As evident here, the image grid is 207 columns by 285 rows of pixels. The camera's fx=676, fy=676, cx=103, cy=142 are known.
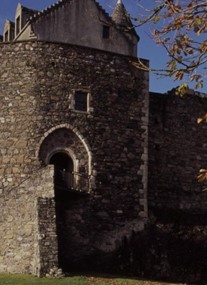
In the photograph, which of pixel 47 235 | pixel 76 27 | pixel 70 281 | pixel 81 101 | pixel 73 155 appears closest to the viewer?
pixel 70 281

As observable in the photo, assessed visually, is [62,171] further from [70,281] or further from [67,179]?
[70,281]

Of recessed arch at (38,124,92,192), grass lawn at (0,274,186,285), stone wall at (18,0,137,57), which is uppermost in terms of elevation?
stone wall at (18,0,137,57)

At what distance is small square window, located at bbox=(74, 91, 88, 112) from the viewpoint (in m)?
24.7

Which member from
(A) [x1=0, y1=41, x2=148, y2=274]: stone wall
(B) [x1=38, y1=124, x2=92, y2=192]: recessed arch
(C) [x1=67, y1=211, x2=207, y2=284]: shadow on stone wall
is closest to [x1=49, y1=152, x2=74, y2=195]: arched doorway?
(B) [x1=38, y1=124, x2=92, y2=192]: recessed arch

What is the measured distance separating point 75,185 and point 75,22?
11.9m

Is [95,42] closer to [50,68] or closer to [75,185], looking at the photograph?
[50,68]

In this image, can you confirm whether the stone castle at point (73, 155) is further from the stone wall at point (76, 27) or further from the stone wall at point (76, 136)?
the stone wall at point (76, 27)

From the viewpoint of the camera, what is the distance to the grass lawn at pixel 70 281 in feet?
64.2

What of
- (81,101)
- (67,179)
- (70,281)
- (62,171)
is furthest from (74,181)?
(70,281)

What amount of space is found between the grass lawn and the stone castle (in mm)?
1298

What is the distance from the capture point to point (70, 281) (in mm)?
19859

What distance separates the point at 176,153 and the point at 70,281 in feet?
32.2

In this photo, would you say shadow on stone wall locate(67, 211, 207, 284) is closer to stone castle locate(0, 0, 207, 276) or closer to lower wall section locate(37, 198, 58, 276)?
stone castle locate(0, 0, 207, 276)

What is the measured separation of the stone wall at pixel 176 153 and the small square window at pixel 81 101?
12.0ft
